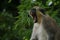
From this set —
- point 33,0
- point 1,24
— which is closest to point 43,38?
point 33,0

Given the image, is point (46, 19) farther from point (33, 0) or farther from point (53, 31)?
point (33, 0)

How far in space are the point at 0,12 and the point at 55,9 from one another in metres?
3.46

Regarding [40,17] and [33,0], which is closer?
[40,17]

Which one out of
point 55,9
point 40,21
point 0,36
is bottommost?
point 0,36

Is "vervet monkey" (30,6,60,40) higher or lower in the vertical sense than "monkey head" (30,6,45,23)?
lower

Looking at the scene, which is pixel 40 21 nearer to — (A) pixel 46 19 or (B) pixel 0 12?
(A) pixel 46 19

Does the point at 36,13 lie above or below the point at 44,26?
above

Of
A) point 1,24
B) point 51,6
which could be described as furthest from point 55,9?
point 1,24

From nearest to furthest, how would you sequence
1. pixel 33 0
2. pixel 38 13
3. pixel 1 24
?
pixel 38 13 < pixel 33 0 < pixel 1 24

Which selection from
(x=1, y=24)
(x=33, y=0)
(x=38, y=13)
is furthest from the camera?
(x=1, y=24)

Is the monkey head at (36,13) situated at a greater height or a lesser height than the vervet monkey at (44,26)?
greater

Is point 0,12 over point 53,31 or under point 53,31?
under

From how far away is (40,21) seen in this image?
7742 mm

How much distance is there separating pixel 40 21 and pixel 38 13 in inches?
7.3
